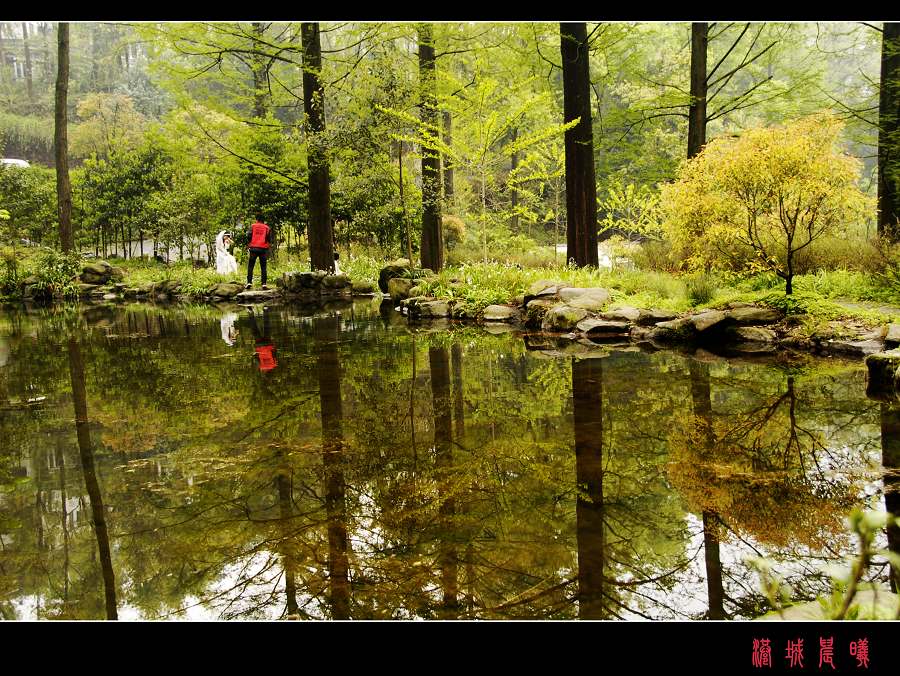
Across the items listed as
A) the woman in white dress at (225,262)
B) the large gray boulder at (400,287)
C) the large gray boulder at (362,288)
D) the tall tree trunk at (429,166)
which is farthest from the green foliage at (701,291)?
the woman in white dress at (225,262)

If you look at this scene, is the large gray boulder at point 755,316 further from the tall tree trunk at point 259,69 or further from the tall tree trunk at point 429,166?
the tall tree trunk at point 259,69

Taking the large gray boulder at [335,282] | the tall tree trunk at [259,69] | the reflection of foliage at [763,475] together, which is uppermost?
the tall tree trunk at [259,69]

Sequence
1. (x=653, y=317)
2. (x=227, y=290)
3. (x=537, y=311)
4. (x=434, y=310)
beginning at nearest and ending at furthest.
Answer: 1. (x=653, y=317)
2. (x=537, y=311)
3. (x=434, y=310)
4. (x=227, y=290)

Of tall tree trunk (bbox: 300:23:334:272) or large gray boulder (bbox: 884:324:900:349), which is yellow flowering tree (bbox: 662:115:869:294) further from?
tall tree trunk (bbox: 300:23:334:272)

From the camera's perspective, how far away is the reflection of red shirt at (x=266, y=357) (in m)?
5.93

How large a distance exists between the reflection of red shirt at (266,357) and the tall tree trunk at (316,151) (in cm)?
754

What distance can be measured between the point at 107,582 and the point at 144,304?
1416 cm

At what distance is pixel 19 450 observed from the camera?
11.9 ft

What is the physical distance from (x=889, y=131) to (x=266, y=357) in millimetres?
10713

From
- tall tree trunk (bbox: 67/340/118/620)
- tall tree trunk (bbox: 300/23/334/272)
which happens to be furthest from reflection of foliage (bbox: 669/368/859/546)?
tall tree trunk (bbox: 300/23/334/272)

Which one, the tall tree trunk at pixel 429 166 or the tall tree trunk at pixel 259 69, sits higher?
the tall tree trunk at pixel 259 69

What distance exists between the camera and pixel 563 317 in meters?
8.09

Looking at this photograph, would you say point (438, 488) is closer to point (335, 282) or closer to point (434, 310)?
point (434, 310)

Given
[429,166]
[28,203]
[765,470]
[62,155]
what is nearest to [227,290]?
[429,166]
